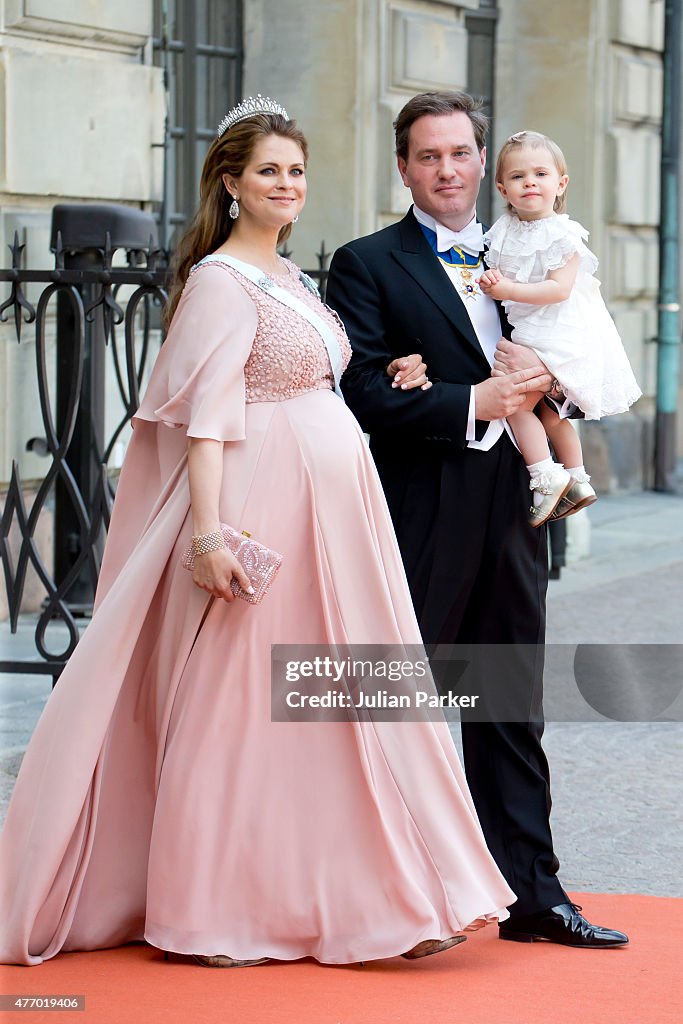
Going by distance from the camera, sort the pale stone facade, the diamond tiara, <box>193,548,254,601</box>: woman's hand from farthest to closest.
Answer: the pale stone facade, the diamond tiara, <box>193,548,254,601</box>: woman's hand

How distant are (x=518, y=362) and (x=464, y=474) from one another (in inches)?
11.2

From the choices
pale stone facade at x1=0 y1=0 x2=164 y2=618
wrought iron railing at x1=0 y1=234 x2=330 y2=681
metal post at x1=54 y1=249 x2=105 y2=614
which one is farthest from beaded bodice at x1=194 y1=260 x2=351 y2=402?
pale stone facade at x1=0 y1=0 x2=164 y2=618

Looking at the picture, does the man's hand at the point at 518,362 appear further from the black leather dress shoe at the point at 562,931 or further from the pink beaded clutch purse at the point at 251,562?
the black leather dress shoe at the point at 562,931

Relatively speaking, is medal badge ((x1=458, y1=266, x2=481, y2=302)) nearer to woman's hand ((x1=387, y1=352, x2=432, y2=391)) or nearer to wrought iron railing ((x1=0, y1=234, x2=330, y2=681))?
woman's hand ((x1=387, y1=352, x2=432, y2=391))

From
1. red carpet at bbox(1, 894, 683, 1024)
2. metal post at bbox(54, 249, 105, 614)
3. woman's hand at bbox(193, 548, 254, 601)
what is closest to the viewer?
red carpet at bbox(1, 894, 683, 1024)

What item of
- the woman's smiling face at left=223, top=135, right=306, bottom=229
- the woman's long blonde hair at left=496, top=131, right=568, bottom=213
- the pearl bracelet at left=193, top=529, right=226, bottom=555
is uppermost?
the woman's long blonde hair at left=496, top=131, right=568, bottom=213

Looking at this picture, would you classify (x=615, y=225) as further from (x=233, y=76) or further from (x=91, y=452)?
(x=91, y=452)

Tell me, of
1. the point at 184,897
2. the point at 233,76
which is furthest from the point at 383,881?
the point at 233,76

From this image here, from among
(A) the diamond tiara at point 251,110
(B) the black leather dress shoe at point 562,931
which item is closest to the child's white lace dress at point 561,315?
(A) the diamond tiara at point 251,110

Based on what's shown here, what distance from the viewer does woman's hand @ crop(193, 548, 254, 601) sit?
11.8 feet

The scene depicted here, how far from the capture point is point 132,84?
781 cm

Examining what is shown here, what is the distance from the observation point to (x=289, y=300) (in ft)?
12.4

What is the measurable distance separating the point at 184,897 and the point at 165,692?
437 mm

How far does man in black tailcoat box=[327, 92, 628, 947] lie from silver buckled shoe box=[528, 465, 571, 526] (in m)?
0.07
